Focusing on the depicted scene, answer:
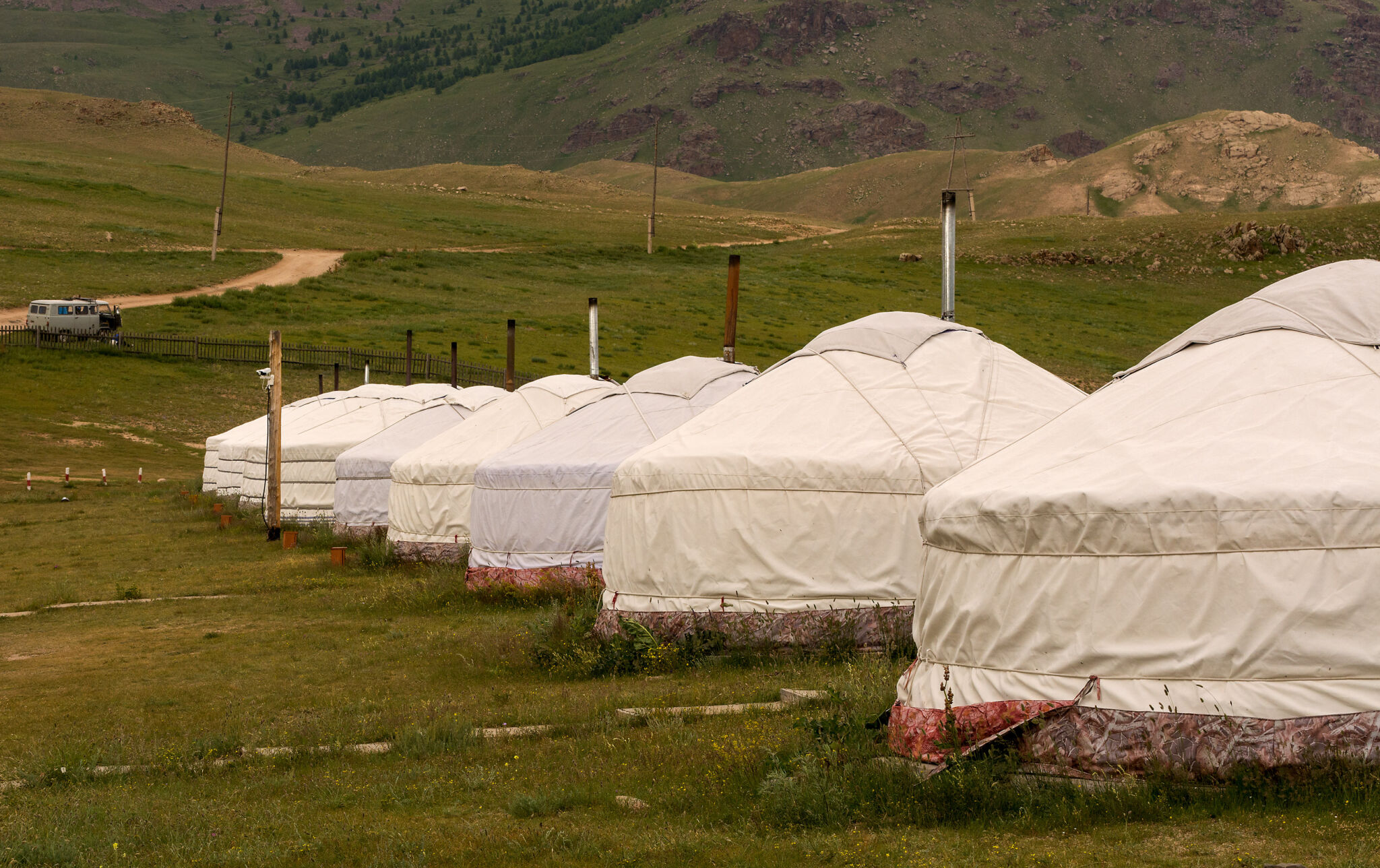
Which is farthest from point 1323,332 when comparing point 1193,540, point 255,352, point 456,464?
point 255,352

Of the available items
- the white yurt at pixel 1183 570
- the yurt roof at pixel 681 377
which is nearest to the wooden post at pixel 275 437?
the yurt roof at pixel 681 377

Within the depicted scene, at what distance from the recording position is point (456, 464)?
16984 mm

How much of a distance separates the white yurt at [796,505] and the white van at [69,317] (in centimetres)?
3690

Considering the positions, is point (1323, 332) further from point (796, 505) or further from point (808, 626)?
point (808, 626)

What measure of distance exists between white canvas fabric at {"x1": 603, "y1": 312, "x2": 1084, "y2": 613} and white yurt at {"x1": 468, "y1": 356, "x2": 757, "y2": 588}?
3489 mm

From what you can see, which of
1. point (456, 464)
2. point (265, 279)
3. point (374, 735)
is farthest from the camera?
point (265, 279)

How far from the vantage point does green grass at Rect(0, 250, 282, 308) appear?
48938 mm

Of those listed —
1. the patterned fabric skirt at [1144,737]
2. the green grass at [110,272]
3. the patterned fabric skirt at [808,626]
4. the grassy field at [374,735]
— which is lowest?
the grassy field at [374,735]

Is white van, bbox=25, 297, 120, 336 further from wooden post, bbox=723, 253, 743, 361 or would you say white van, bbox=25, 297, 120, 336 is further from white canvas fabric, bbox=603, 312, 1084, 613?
white canvas fabric, bbox=603, 312, 1084, 613

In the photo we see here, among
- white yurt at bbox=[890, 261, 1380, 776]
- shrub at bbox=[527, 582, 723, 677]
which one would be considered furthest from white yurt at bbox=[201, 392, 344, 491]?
white yurt at bbox=[890, 261, 1380, 776]

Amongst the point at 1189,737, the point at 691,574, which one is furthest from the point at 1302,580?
the point at 691,574

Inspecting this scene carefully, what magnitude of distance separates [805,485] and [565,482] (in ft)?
16.3

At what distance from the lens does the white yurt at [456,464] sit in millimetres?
17078

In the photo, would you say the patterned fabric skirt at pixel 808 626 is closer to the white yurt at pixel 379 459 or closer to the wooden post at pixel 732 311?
the wooden post at pixel 732 311
